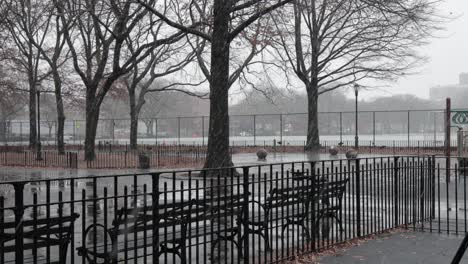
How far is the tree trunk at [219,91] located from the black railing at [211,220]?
20.6 feet

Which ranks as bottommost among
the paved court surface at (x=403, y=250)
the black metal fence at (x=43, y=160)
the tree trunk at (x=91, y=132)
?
the paved court surface at (x=403, y=250)

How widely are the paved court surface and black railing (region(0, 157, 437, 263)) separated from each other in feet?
1.35

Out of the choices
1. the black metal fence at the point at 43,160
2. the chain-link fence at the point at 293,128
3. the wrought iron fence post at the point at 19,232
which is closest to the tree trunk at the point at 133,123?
the chain-link fence at the point at 293,128

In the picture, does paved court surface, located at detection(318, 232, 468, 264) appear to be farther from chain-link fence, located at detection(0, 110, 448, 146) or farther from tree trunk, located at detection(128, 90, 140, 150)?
chain-link fence, located at detection(0, 110, 448, 146)

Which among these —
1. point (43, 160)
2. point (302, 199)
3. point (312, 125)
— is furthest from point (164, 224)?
point (312, 125)

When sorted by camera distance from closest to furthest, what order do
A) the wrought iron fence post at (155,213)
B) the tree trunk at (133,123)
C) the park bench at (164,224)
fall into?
the park bench at (164,224) < the wrought iron fence post at (155,213) < the tree trunk at (133,123)

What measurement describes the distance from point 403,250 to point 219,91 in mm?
11640

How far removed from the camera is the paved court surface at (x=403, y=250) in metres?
7.41

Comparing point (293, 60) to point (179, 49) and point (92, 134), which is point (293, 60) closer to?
point (179, 49)

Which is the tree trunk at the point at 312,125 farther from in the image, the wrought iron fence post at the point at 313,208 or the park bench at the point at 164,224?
the park bench at the point at 164,224

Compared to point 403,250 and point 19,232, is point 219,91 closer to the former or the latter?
point 403,250

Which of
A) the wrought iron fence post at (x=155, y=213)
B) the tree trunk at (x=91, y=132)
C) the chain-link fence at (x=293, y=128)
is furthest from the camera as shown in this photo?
the chain-link fence at (x=293, y=128)

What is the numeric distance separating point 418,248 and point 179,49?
32.6m

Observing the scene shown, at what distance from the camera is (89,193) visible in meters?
15.5
